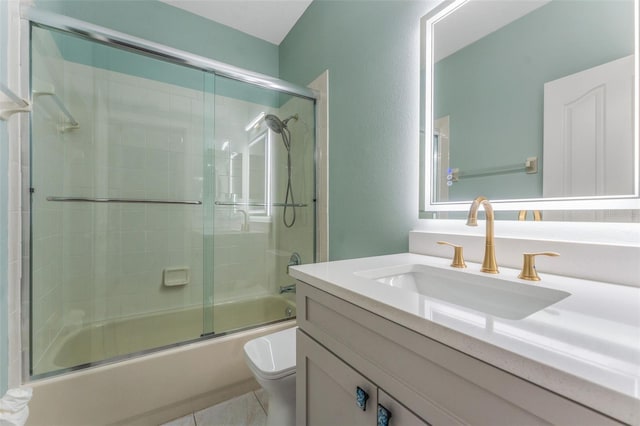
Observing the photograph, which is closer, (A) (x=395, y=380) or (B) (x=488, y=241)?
(A) (x=395, y=380)

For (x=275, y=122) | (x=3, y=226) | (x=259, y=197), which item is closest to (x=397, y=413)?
(x=3, y=226)

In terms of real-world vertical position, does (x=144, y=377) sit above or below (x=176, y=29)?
below

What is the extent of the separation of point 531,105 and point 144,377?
1.89 metres

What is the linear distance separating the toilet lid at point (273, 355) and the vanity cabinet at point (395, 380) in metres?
0.22

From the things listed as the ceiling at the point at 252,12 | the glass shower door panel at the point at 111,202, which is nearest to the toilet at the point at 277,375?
the glass shower door panel at the point at 111,202

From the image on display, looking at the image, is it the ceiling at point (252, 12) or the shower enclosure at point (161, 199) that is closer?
the shower enclosure at point (161, 199)

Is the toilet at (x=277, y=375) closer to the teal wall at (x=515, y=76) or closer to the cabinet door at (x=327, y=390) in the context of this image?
the cabinet door at (x=327, y=390)

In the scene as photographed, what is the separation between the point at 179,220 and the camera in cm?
193

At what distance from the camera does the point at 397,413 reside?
51 centimetres

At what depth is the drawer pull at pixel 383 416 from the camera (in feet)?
1.70

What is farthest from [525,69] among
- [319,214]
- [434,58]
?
[319,214]

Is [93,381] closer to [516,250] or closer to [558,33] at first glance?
[516,250]

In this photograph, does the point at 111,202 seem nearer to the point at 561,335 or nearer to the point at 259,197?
the point at 259,197

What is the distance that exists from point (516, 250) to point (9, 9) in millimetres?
2037
